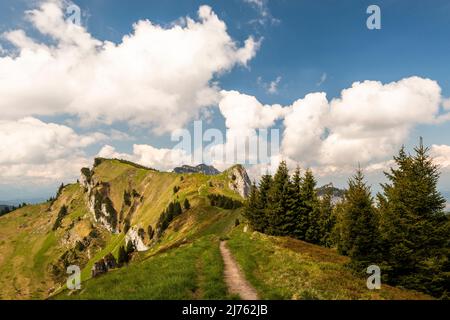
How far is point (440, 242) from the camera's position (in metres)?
31.5

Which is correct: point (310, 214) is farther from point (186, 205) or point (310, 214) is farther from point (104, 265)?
point (104, 265)

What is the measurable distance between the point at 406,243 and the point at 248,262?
15.1 metres

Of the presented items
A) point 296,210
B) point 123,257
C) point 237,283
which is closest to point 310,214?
point 296,210

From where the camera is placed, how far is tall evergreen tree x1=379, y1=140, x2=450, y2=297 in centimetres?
2936

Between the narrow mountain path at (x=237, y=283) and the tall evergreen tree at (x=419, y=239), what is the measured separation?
1350 centimetres

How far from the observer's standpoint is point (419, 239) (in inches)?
1217

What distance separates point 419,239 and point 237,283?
20.0 metres

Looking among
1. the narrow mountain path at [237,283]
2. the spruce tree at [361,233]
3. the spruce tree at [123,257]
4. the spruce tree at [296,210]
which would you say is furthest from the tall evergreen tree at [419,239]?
the spruce tree at [123,257]

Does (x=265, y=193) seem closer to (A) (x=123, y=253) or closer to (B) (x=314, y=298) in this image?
(B) (x=314, y=298)

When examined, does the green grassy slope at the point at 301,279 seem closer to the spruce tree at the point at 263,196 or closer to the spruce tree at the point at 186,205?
the spruce tree at the point at 263,196

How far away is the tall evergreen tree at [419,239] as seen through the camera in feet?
96.3

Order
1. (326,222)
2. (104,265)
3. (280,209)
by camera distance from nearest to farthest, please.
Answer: (280,209) → (326,222) → (104,265)
